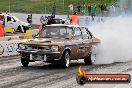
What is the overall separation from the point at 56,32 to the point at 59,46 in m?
1.08

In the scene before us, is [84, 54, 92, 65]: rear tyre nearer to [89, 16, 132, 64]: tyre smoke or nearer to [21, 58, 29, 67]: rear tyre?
[89, 16, 132, 64]: tyre smoke

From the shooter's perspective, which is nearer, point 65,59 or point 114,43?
point 65,59

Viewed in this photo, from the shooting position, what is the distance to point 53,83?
9.92 meters

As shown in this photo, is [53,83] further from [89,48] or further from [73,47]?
[89,48]

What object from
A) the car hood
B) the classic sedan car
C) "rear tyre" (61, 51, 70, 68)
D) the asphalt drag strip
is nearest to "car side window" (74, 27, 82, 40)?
the classic sedan car

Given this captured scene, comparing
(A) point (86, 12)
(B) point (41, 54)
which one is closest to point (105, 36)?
(B) point (41, 54)

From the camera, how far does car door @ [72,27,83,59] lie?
13902 mm

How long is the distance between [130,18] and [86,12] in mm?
25714

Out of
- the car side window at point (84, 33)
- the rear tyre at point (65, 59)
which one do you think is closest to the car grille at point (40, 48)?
the rear tyre at point (65, 59)

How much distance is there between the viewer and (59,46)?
13.0 metres

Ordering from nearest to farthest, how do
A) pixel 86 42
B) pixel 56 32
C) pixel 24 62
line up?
1. pixel 24 62
2. pixel 56 32
3. pixel 86 42

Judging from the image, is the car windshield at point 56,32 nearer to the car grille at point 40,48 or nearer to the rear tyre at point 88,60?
the car grille at point 40,48

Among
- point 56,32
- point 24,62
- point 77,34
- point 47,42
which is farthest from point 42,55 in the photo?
point 77,34

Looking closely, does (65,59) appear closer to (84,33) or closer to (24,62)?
(24,62)
